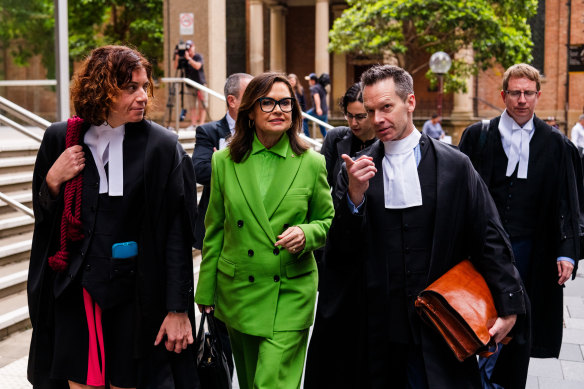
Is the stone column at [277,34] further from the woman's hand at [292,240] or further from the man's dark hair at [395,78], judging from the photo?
the man's dark hair at [395,78]

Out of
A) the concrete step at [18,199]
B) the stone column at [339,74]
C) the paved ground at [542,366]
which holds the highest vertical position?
the stone column at [339,74]

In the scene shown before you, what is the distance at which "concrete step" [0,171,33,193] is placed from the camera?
→ 8.36 m

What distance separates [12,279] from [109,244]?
386cm

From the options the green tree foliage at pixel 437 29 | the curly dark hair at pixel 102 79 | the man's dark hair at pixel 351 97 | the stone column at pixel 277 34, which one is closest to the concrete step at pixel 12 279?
the man's dark hair at pixel 351 97

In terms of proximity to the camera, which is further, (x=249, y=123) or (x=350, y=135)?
(x=350, y=135)

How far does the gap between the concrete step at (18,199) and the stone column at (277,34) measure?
31.2 meters

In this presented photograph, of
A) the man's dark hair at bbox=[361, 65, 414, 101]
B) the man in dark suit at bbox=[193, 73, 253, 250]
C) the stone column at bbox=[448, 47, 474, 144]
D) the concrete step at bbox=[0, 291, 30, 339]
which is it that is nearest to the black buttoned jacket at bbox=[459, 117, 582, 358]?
the man in dark suit at bbox=[193, 73, 253, 250]

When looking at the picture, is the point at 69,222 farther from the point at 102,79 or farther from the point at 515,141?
the point at 515,141

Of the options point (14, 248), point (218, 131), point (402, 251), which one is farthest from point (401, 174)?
point (14, 248)

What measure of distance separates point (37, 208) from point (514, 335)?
7.13 ft

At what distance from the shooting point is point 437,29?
84.0 ft

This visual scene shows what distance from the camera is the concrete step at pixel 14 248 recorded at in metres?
7.15

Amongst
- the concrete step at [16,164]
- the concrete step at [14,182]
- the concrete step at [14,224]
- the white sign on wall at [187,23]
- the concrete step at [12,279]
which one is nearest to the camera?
the concrete step at [12,279]

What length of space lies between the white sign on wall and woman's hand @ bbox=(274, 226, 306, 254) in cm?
1782
